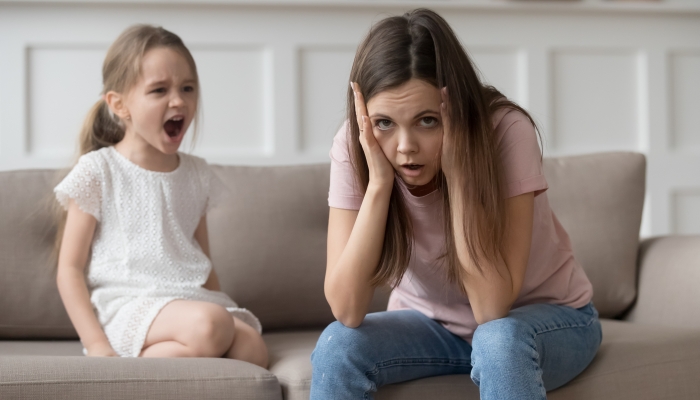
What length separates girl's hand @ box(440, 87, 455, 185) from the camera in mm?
1096

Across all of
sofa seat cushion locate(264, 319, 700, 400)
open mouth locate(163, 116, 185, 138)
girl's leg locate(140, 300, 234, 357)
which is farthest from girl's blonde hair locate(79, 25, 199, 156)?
sofa seat cushion locate(264, 319, 700, 400)

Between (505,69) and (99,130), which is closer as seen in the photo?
(99,130)

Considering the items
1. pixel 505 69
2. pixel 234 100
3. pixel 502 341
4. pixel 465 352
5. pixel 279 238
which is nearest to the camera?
pixel 502 341

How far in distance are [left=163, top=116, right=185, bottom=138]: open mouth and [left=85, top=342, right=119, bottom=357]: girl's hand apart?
47 centimetres

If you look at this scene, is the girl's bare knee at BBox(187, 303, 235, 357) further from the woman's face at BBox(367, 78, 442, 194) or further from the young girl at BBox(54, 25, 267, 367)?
the woman's face at BBox(367, 78, 442, 194)

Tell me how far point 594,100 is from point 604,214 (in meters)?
1.11

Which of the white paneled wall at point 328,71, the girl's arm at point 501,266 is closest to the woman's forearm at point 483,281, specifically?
the girl's arm at point 501,266

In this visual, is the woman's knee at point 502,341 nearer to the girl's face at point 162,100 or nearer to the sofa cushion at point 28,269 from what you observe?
the girl's face at point 162,100

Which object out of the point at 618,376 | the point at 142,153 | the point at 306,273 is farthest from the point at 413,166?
the point at 142,153

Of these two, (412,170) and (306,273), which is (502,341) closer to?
(412,170)

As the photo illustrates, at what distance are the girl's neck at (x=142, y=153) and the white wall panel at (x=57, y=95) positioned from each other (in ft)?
2.77

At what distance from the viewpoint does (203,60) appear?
8.16 ft

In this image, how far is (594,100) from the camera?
9.05 ft

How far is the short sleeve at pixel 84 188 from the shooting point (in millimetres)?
1524
